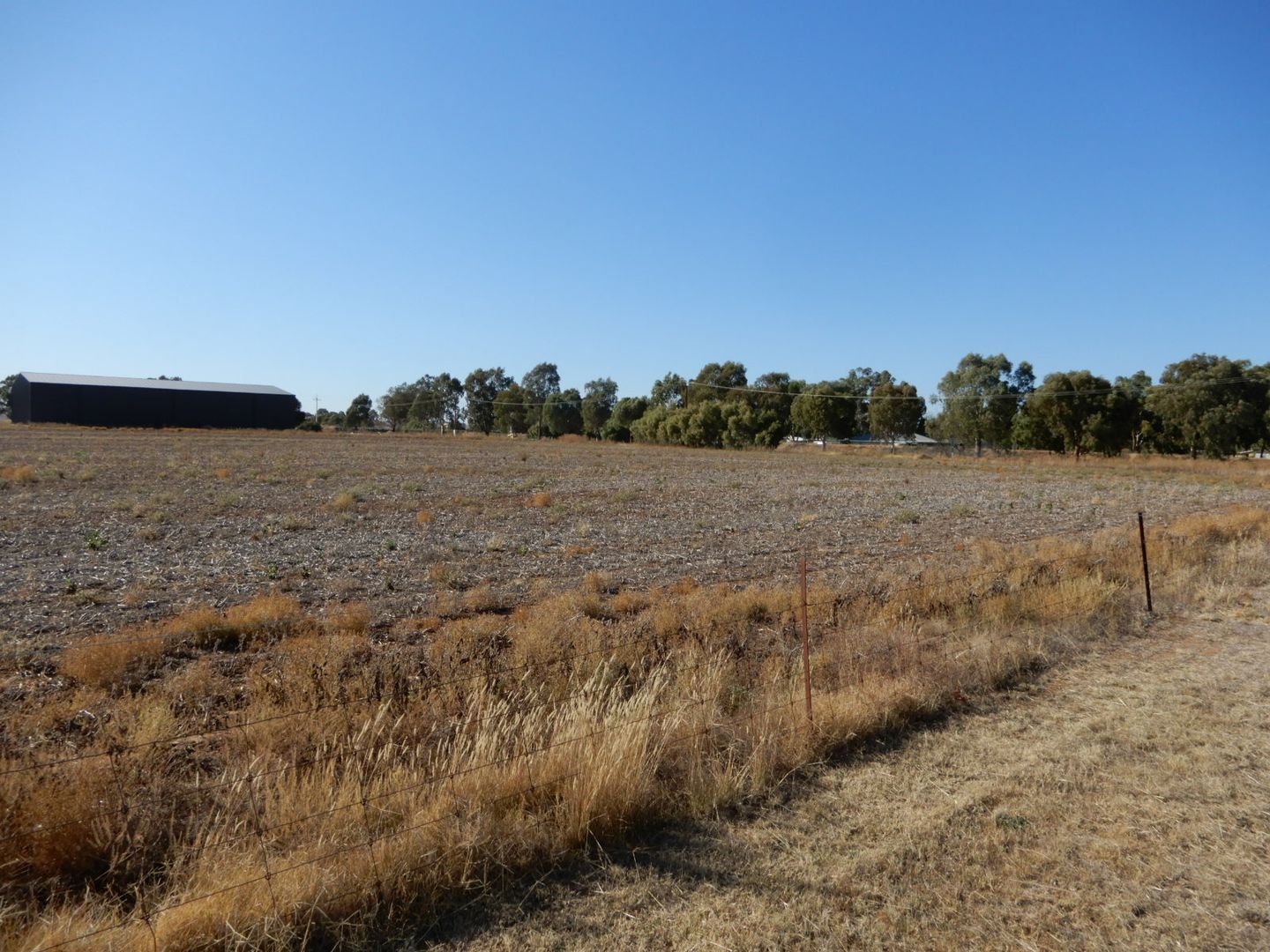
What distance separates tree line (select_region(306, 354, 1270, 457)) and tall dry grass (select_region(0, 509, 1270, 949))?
248 ft

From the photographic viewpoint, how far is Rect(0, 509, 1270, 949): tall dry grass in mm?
4293

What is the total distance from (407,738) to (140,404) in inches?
5091

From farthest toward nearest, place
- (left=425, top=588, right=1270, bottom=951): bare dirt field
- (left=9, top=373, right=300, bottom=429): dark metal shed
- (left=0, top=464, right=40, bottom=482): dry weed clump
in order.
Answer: (left=9, top=373, right=300, bottom=429): dark metal shed < (left=0, top=464, right=40, bottom=482): dry weed clump < (left=425, top=588, right=1270, bottom=951): bare dirt field

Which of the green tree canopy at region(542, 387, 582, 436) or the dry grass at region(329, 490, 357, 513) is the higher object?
the green tree canopy at region(542, 387, 582, 436)

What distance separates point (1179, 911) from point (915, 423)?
11224cm

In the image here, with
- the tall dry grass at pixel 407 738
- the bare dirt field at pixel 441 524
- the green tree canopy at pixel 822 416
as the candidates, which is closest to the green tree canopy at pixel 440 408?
the green tree canopy at pixel 822 416

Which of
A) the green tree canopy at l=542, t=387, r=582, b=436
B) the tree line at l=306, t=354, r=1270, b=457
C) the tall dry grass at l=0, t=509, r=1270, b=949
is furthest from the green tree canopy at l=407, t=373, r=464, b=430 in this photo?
the tall dry grass at l=0, t=509, r=1270, b=949

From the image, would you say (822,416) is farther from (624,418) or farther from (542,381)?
(542,381)

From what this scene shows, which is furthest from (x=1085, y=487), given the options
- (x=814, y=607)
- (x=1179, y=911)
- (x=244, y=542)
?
(x=1179, y=911)

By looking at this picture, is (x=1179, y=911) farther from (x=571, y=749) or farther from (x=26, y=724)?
(x=26, y=724)

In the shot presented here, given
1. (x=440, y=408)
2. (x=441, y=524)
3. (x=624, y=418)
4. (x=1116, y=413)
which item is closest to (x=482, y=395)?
(x=440, y=408)

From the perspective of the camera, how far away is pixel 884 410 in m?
108

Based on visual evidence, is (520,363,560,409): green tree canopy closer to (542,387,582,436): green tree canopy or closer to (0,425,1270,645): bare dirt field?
(542,387,582,436): green tree canopy

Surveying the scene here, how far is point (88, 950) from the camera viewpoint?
365 cm
